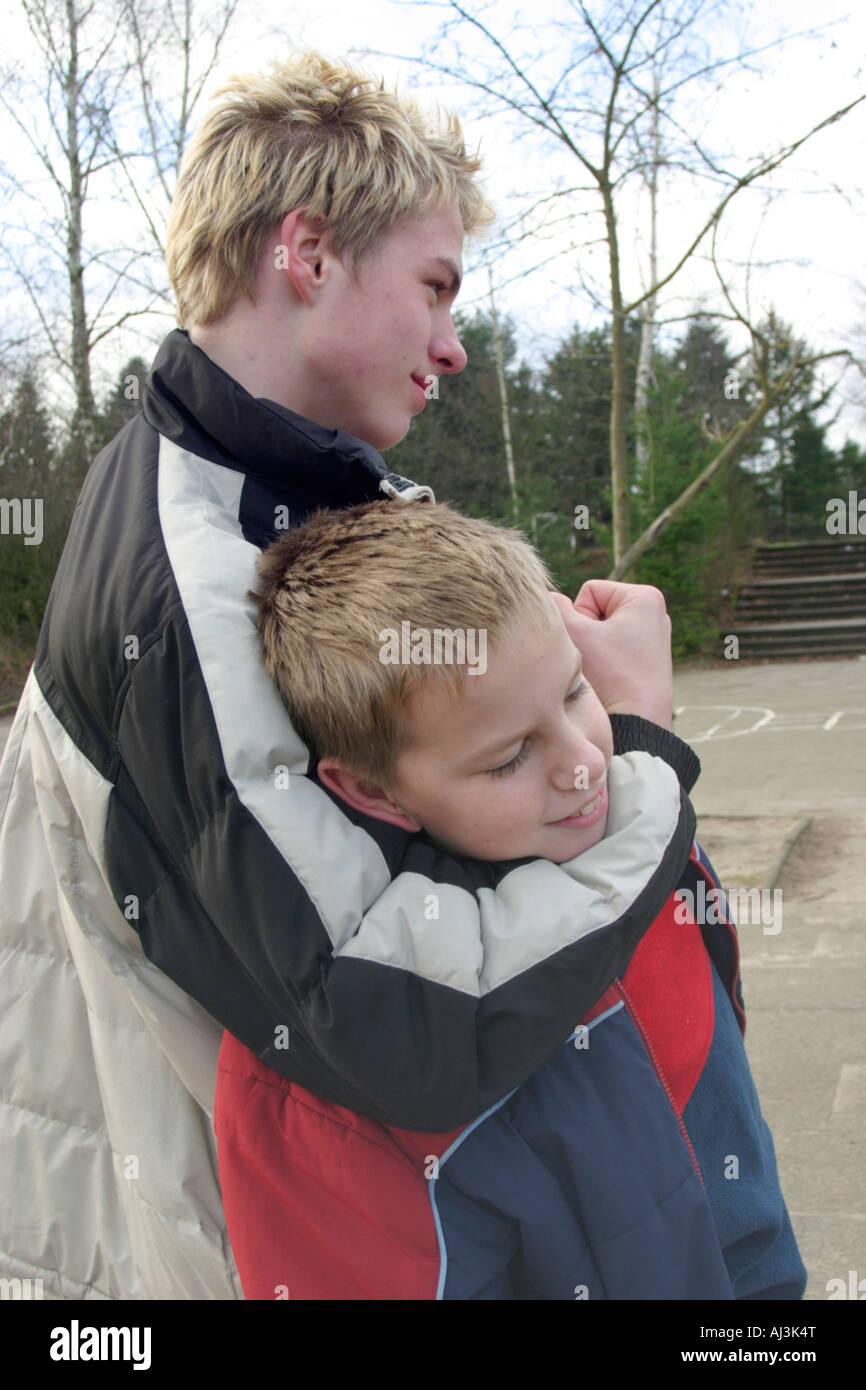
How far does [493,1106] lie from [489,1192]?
77mm

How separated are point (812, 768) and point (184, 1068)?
8360 mm

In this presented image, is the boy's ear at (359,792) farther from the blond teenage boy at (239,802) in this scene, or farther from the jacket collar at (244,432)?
the jacket collar at (244,432)

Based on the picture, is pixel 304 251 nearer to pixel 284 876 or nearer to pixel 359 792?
pixel 359 792

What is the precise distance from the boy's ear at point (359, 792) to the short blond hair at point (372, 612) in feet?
0.04

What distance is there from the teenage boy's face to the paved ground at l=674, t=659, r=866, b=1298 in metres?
2.16

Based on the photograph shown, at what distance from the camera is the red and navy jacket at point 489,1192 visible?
1.10m

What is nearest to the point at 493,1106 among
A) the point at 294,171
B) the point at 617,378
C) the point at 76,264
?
the point at 294,171

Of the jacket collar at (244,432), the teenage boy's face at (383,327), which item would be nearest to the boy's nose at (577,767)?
the jacket collar at (244,432)

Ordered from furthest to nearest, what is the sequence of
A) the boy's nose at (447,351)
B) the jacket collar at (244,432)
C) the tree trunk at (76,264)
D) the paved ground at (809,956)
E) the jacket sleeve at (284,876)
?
the tree trunk at (76,264)
the paved ground at (809,956)
the boy's nose at (447,351)
the jacket collar at (244,432)
the jacket sleeve at (284,876)

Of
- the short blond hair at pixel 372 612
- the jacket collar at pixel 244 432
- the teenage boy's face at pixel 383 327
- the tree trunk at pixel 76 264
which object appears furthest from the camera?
the tree trunk at pixel 76 264

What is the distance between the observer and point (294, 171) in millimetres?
1328

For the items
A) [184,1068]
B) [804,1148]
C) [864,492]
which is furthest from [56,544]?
[864,492]

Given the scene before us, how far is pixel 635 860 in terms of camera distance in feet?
3.79
